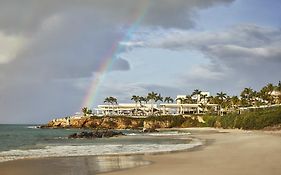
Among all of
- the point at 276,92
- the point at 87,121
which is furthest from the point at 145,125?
the point at 276,92

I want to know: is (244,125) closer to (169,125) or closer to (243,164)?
(169,125)

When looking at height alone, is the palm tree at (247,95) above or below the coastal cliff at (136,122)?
above

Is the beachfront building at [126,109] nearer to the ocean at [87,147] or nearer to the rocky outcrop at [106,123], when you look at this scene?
the rocky outcrop at [106,123]

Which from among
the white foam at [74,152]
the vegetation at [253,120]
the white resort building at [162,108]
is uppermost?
the white resort building at [162,108]

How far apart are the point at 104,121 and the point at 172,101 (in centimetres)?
5357

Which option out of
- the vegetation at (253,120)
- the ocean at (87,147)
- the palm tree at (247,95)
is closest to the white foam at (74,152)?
the ocean at (87,147)

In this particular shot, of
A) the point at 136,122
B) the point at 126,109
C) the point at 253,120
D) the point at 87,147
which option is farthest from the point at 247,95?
the point at 87,147

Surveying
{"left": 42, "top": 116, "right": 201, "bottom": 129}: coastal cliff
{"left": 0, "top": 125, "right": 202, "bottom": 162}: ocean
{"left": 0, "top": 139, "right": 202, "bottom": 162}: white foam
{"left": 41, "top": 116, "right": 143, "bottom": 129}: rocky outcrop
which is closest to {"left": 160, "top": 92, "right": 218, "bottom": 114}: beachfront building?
{"left": 42, "top": 116, "right": 201, "bottom": 129}: coastal cliff

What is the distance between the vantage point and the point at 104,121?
14412 cm

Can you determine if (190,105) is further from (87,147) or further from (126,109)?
(87,147)

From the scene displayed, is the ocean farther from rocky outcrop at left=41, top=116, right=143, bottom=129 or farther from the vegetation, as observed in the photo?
rocky outcrop at left=41, top=116, right=143, bottom=129

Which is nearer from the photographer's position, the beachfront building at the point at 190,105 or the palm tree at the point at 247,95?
the palm tree at the point at 247,95

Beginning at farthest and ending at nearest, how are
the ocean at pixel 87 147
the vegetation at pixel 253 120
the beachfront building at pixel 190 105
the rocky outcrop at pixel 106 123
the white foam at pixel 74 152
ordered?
the beachfront building at pixel 190 105, the rocky outcrop at pixel 106 123, the vegetation at pixel 253 120, the ocean at pixel 87 147, the white foam at pixel 74 152

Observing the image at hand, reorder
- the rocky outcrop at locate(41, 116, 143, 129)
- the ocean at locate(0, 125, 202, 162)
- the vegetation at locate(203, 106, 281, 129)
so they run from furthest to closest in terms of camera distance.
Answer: the rocky outcrop at locate(41, 116, 143, 129) < the vegetation at locate(203, 106, 281, 129) < the ocean at locate(0, 125, 202, 162)
